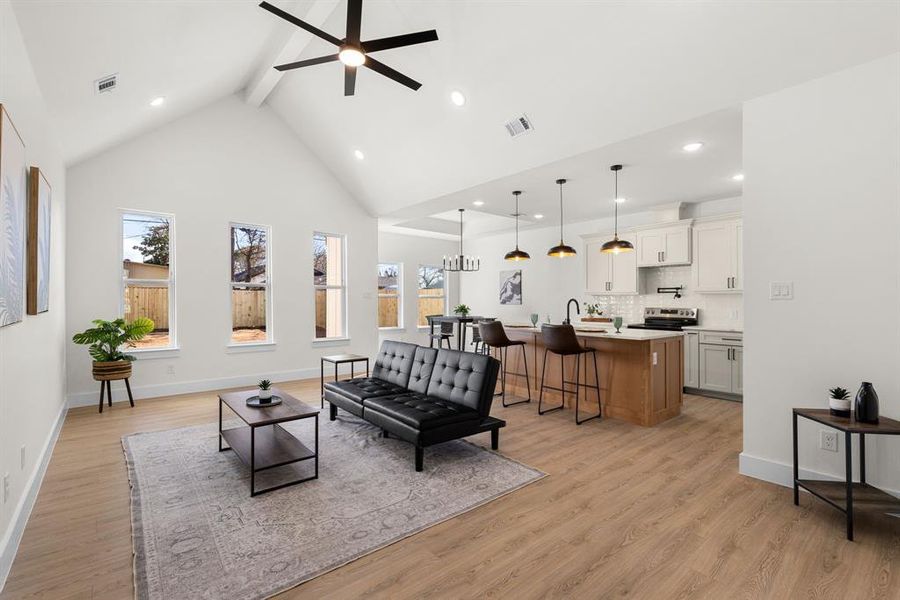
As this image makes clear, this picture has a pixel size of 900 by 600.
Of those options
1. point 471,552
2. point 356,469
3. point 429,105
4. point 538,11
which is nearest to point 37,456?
point 356,469

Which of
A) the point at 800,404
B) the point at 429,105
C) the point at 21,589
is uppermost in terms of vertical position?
the point at 429,105

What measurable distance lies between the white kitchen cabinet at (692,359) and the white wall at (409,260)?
569 cm

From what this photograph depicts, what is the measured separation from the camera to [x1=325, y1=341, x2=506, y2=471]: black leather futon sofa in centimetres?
333

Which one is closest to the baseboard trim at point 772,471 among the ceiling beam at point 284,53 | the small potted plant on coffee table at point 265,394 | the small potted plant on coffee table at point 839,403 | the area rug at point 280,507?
the small potted plant on coffee table at point 839,403

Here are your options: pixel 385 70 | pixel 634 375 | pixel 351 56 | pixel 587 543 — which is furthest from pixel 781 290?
pixel 351 56

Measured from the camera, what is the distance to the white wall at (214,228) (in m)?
5.35

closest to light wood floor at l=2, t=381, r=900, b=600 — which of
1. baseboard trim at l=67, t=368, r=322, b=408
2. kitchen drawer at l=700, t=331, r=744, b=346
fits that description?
baseboard trim at l=67, t=368, r=322, b=408

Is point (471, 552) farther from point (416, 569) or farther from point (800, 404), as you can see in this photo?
point (800, 404)

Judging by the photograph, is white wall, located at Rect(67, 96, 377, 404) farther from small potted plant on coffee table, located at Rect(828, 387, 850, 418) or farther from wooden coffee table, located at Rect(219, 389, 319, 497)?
small potted plant on coffee table, located at Rect(828, 387, 850, 418)

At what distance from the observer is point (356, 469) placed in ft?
10.8

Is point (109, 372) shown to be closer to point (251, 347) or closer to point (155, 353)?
point (155, 353)

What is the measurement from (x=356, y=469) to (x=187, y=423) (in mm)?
2412

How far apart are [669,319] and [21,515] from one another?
7.19 m

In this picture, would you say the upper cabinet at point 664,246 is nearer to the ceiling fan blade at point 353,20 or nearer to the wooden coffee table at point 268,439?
the ceiling fan blade at point 353,20
